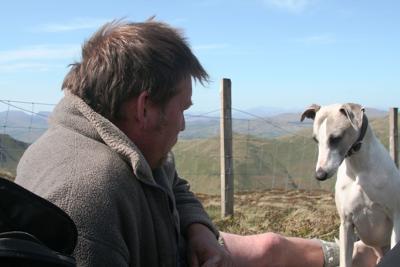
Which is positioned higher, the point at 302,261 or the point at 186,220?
the point at 186,220

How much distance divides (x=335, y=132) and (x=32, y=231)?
333 centimetres

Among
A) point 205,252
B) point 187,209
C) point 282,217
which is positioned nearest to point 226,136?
point 282,217

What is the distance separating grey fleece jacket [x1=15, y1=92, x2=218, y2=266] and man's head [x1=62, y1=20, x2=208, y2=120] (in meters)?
0.06

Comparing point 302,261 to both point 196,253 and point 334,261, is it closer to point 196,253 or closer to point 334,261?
point 334,261

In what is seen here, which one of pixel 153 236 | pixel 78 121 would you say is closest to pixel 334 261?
pixel 153 236

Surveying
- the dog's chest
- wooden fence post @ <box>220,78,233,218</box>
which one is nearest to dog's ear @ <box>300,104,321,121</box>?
the dog's chest

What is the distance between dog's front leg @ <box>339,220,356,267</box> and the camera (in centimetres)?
386

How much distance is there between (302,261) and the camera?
2.83 meters

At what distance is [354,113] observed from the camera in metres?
4.30

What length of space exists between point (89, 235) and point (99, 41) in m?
0.66

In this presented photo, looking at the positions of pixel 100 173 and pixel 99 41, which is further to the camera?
pixel 99 41

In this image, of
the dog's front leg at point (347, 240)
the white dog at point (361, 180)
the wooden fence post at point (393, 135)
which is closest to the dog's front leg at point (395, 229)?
the white dog at point (361, 180)

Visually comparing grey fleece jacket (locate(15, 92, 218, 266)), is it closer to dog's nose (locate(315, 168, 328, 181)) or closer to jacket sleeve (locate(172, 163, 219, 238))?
jacket sleeve (locate(172, 163, 219, 238))

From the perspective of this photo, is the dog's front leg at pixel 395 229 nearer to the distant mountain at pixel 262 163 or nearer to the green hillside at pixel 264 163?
the distant mountain at pixel 262 163
